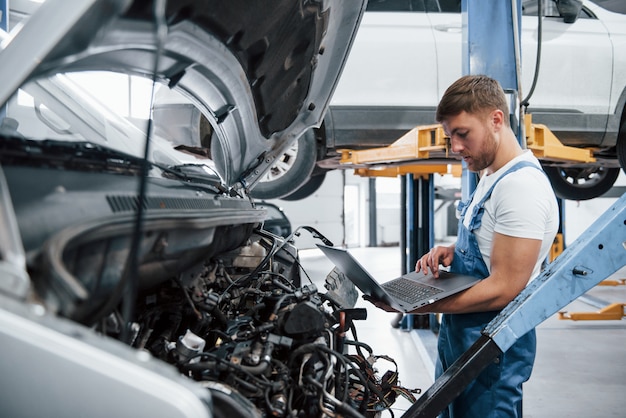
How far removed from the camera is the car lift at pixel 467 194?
136cm

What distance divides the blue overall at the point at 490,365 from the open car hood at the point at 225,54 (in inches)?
31.0

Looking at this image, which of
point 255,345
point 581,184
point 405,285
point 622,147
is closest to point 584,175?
point 581,184

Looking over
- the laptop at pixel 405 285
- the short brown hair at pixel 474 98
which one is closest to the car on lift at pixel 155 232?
the laptop at pixel 405 285

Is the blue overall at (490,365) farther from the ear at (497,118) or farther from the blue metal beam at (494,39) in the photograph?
the blue metal beam at (494,39)

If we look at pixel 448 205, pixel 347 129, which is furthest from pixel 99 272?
pixel 448 205

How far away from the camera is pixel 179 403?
601mm

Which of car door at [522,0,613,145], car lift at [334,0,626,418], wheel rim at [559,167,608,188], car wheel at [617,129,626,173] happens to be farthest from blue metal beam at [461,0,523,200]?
wheel rim at [559,167,608,188]

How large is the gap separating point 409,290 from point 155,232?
0.99 metres

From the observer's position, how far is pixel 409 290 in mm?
1646

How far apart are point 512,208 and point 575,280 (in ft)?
0.89

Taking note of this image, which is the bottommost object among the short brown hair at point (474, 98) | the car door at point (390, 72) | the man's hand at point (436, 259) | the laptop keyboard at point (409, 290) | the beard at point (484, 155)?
the laptop keyboard at point (409, 290)

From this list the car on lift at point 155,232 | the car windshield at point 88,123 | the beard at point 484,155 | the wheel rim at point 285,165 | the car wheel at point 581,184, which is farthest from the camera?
the car wheel at point 581,184

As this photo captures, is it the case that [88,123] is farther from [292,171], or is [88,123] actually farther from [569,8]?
[569,8]

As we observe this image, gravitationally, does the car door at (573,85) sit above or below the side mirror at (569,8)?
below
